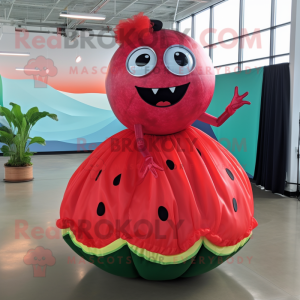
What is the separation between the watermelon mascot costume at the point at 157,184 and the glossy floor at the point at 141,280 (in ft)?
0.65

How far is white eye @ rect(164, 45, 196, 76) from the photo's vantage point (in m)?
2.82

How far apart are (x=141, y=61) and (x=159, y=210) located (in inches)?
44.1

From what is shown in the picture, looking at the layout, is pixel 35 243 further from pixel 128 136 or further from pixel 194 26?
pixel 194 26

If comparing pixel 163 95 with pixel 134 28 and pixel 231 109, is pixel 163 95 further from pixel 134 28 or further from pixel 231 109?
pixel 231 109

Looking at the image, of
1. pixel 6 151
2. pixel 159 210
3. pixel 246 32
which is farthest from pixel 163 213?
pixel 246 32

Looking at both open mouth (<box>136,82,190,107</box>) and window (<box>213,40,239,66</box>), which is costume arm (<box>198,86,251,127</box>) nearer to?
open mouth (<box>136,82,190,107</box>)

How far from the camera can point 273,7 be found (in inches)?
325

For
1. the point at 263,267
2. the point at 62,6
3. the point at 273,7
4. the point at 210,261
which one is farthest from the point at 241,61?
the point at 210,261

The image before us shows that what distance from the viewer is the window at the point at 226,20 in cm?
984

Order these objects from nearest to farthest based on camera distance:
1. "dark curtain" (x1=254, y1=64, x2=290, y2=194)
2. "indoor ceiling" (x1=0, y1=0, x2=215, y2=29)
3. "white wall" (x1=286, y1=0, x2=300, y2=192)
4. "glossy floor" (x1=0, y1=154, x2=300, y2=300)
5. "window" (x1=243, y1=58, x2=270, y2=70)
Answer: "glossy floor" (x1=0, y1=154, x2=300, y2=300) < "white wall" (x1=286, y1=0, x2=300, y2=192) < "dark curtain" (x1=254, y1=64, x2=290, y2=194) < "window" (x1=243, y1=58, x2=270, y2=70) < "indoor ceiling" (x1=0, y1=0, x2=215, y2=29)

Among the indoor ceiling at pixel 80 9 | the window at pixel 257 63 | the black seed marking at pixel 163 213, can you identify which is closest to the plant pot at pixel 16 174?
the indoor ceiling at pixel 80 9

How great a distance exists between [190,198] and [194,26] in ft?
34.5

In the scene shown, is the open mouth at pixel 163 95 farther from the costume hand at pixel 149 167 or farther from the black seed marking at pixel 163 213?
the black seed marking at pixel 163 213

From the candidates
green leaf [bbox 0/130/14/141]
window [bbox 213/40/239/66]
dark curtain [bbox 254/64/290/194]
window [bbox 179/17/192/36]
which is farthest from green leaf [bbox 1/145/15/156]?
window [bbox 179/17/192/36]
